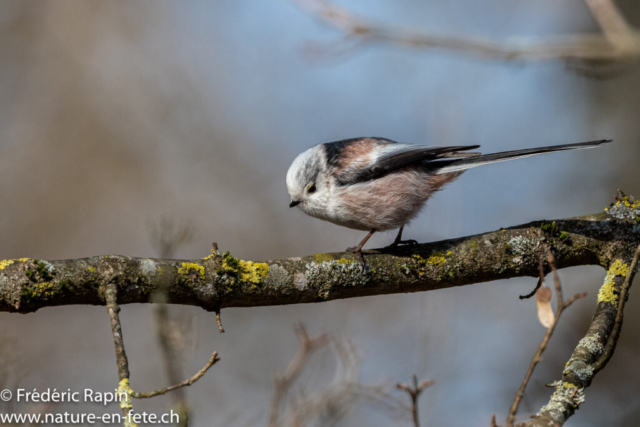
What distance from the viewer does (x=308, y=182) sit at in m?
4.12

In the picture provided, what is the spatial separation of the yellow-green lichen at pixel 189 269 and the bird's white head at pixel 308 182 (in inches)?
62.5

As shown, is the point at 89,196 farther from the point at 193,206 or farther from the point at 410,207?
the point at 410,207

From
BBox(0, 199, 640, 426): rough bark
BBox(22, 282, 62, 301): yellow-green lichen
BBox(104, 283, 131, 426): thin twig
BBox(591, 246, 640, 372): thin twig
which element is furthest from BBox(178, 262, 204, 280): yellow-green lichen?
BBox(591, 246, 640, 372): thin twig

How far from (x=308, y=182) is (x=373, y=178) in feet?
1.65

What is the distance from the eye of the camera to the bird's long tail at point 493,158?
348 centimetres

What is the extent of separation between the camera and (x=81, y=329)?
23.2 ft

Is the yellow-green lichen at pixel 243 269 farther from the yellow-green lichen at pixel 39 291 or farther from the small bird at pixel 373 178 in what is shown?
the small bird at pixel 373 178

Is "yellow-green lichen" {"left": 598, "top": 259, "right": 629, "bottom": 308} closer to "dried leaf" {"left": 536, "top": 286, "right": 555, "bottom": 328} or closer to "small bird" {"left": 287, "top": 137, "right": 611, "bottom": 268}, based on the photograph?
"small bird" {"left": 287, "top": 137, "right": 611, "bottom": 268}

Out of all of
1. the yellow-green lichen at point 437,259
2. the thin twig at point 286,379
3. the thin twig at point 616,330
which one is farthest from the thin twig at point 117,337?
the thin twig at point 616,330

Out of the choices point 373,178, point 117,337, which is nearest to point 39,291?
point 117,337

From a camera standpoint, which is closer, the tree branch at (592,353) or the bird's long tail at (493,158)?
the tree branch at (592,353)

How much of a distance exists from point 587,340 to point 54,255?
22.7 ft

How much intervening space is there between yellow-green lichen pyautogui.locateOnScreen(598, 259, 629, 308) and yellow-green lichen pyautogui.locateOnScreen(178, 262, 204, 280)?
227 cm

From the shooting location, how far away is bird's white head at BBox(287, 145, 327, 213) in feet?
13.4
